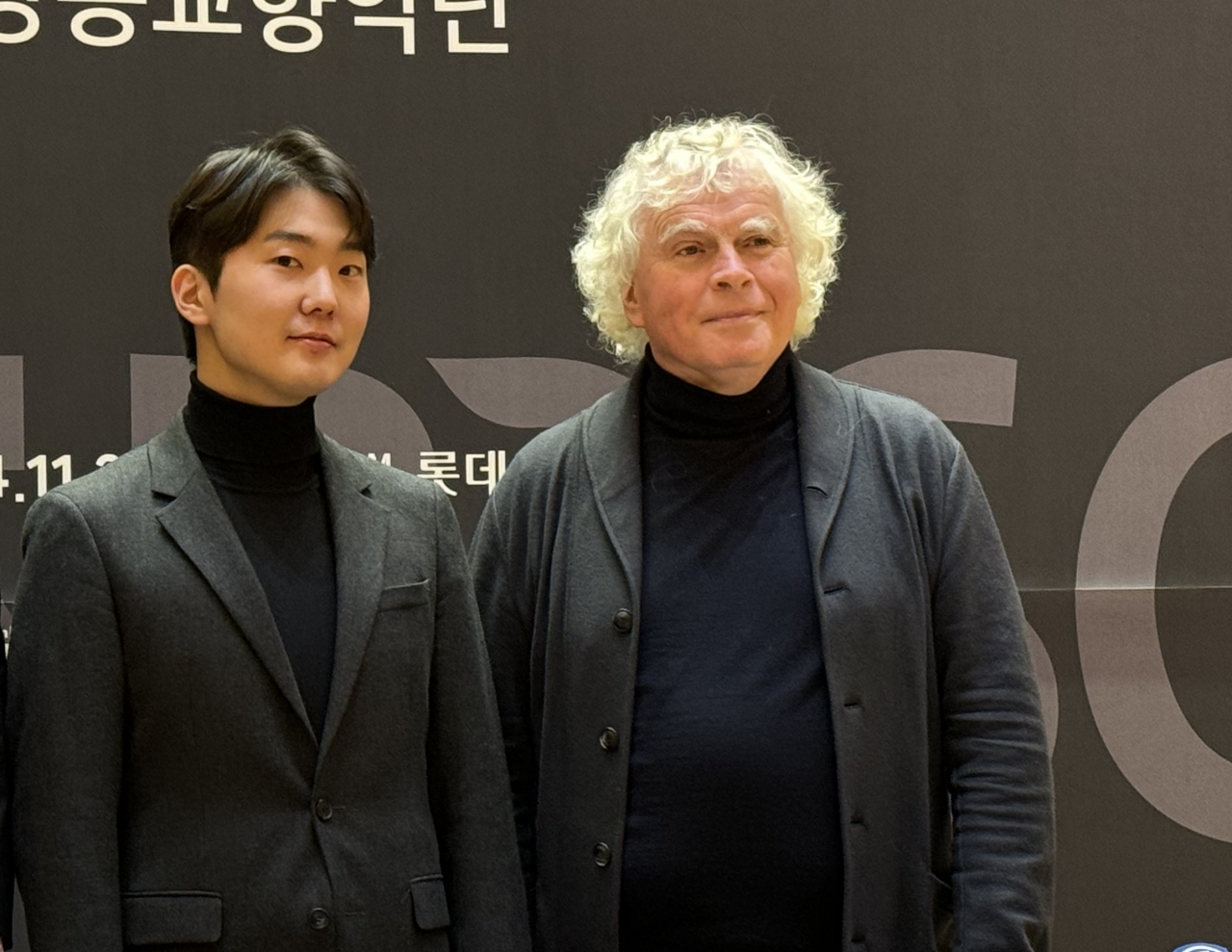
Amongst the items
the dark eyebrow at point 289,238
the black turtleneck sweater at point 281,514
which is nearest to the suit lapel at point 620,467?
the black turtleneck sweater at point 281,514

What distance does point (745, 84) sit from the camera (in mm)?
2967

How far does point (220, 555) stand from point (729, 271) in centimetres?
80

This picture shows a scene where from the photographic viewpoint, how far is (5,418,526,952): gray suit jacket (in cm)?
164

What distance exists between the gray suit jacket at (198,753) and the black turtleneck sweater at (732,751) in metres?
0.24

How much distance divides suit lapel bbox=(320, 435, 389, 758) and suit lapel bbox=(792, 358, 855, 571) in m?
0.58

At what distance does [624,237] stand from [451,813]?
879 millimetres

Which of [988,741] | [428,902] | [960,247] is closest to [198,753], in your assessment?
[428,902]

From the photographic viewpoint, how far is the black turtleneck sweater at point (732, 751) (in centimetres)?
189

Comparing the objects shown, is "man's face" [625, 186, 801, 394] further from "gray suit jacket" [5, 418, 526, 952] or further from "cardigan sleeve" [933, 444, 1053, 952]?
"gray suit jacket" [5, 418, 526, 952]

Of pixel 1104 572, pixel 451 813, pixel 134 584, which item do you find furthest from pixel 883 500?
pixel 1104 572

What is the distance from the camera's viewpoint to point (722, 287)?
2059mm

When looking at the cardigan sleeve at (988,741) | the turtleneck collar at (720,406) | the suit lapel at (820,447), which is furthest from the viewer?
the turtleneck collar at (720,406)

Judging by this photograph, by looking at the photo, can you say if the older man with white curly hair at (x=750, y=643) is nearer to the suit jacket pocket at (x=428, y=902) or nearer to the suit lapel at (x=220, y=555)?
the suit jacket pocket at (x=428, y=902)

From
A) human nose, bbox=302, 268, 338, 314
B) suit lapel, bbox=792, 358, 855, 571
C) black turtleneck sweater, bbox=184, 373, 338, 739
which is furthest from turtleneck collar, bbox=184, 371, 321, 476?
suit lapel, bbox=792, 358, 855, 571
